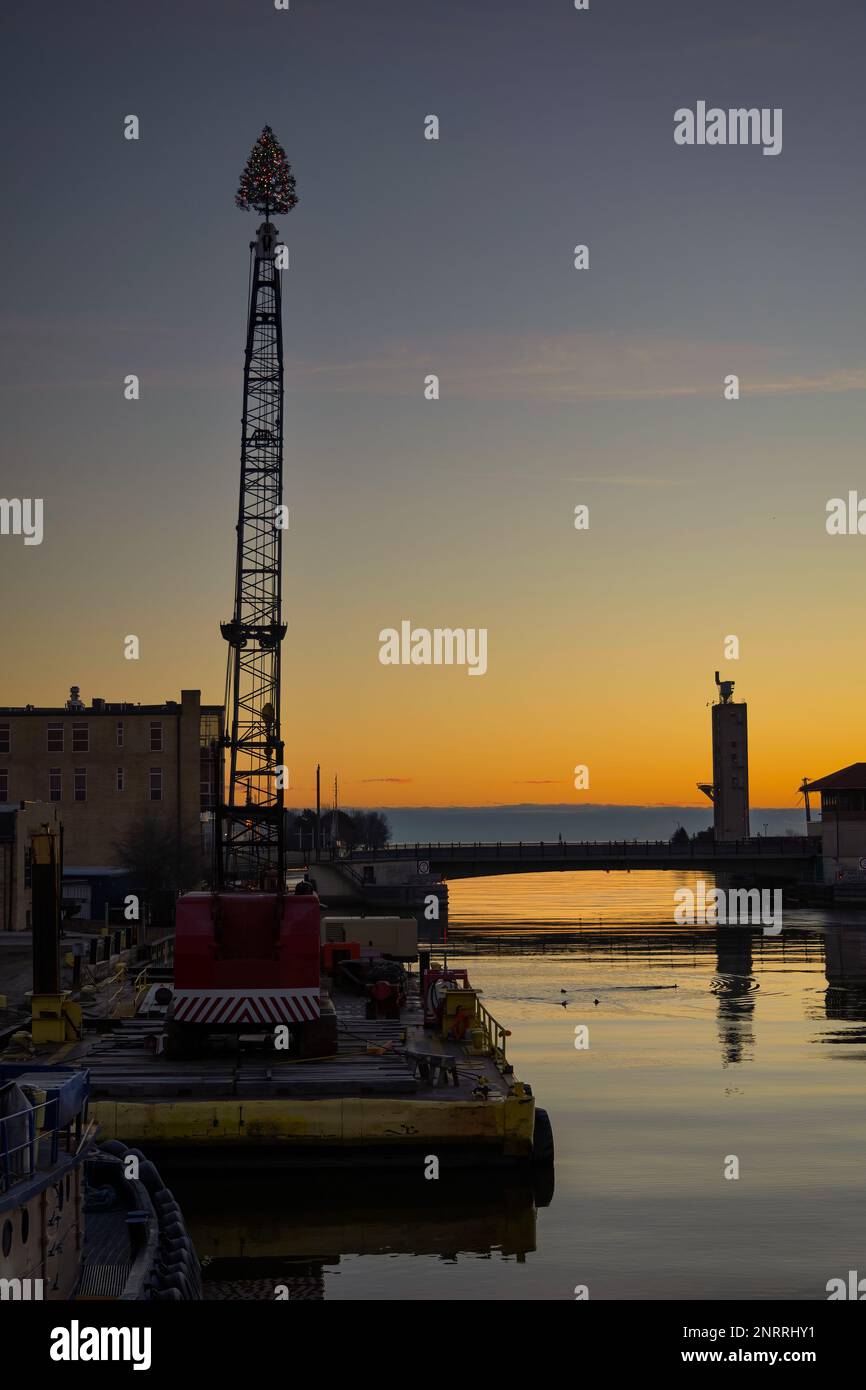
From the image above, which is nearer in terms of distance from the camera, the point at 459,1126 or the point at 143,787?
the point at 459,1126

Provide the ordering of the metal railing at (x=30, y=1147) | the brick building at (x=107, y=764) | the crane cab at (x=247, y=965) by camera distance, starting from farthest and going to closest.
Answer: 1. the brick building at (x=107, y=764)
2. the crane cab at (x=247, y=965)
3. the metal railing at (x=30, y=1147)

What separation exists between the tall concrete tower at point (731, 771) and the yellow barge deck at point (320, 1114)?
15339 cm

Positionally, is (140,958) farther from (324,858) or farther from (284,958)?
(324,858)

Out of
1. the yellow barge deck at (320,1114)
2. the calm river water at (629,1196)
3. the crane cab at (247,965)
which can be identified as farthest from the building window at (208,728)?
the yellow barge deck at (320,1114)

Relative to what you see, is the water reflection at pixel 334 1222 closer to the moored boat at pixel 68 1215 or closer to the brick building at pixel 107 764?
the moored boat at pixel 68 1215

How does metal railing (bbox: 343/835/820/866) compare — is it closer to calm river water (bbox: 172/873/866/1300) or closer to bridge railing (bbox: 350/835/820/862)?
bridge railing (bbox: 350/835/820/862)

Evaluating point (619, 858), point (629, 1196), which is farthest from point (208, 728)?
point (629, 1196)

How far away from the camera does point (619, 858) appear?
137 m

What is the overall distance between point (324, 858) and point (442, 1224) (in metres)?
130

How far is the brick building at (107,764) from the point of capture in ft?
399

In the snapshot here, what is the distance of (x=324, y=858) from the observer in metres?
157

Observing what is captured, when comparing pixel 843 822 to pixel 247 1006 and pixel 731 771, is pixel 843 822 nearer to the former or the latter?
pixel 731 771

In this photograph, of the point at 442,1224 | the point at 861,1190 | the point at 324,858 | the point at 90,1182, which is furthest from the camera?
the point at 324,858
